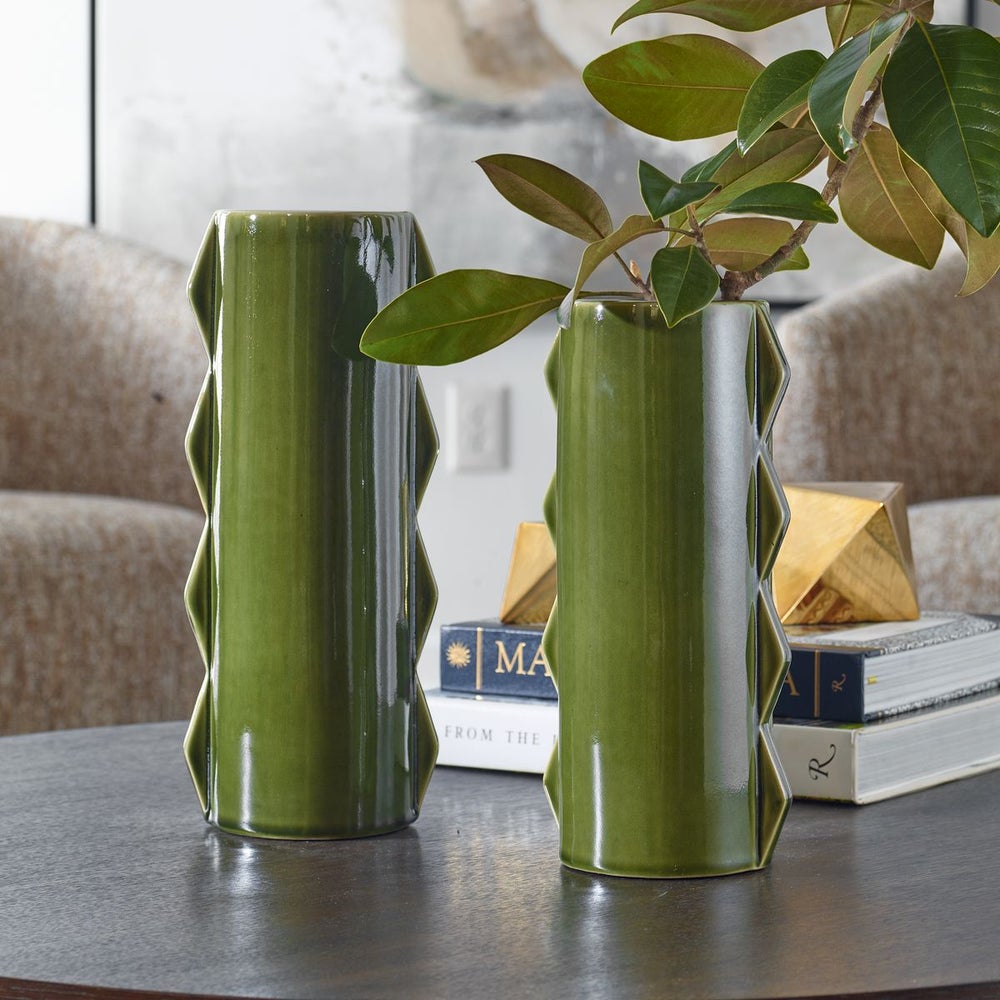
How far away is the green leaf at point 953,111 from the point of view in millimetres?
445

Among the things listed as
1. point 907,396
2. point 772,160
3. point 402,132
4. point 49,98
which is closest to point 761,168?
point 772,160

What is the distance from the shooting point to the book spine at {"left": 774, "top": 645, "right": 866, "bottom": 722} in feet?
2.33

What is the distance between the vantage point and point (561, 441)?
0.56 meters

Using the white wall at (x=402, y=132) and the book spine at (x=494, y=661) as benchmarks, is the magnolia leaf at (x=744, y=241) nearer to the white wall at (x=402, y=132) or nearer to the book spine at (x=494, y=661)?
the book spine at (x=494, y=661)

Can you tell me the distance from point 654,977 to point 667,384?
20cm

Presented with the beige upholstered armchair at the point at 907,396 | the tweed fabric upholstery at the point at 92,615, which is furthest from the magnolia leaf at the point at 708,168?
the beige upholstered armchair at the point at 907,396

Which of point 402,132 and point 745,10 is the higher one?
point 402,132

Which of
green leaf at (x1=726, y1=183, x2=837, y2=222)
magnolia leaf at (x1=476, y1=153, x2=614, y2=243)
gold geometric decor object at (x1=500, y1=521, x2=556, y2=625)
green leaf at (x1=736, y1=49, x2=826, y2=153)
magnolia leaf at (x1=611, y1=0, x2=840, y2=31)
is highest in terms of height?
magnolia leaf at (x1=611, y1=0, x2=840, y2=31)

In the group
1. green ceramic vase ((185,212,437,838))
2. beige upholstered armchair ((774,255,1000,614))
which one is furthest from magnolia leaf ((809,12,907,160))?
beige upholstered armchair ((774,255,1000,614))

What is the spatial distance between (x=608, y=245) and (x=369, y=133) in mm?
2123

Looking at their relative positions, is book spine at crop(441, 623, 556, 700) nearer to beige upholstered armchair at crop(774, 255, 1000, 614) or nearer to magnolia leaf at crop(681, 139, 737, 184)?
magnolia leaf at crop(681, 139, 737, 184)

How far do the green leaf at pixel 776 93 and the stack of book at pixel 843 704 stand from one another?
1.01 ft

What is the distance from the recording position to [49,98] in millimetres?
2531

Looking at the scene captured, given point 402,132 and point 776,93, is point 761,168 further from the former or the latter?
point 402,132
